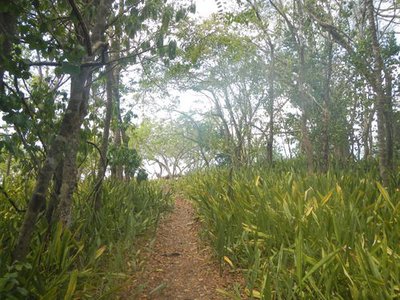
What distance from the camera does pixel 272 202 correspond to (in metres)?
4.79

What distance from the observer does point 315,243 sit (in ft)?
10.5

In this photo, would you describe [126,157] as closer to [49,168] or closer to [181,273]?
[181,273]

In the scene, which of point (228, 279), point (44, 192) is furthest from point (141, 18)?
point (228, 279)

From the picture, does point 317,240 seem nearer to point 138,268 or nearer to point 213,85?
point 138,268

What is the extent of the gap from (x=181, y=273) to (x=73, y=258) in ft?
5.75

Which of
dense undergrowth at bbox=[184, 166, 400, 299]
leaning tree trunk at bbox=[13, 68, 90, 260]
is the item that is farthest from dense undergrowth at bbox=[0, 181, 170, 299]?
dense undergrowth at bbox=[184, 166, 400, 299]

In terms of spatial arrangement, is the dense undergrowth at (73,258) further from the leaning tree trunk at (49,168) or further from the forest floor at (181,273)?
the forest floor at (181,273)

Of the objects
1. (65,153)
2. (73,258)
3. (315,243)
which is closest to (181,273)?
(73,258)

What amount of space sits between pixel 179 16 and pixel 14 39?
2009 millimetres

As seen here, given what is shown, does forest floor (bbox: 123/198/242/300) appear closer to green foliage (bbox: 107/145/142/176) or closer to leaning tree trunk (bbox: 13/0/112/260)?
leaning tree trunk (bbox: 13/0/112/260)

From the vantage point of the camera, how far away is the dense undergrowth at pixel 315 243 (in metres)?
2.49

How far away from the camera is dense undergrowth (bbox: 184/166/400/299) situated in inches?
98.0

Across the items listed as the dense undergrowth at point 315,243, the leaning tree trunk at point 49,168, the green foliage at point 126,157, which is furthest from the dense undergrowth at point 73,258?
the dense undergrowth at point 315,243

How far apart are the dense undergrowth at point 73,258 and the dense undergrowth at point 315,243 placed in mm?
1374
